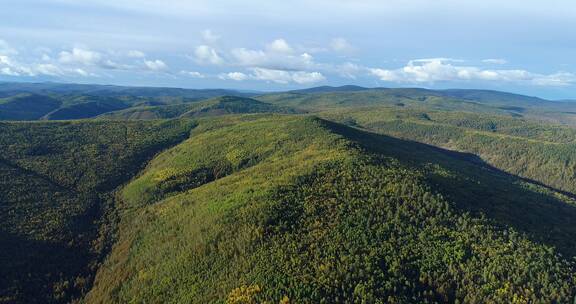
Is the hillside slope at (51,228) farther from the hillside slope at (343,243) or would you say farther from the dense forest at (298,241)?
the hillside slope at (343,243)

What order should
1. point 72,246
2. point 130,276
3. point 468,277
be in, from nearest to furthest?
point 468,277
point 130,276
point 72,246

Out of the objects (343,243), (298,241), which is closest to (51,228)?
(298,241)

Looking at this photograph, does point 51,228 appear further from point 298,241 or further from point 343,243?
point 343,243

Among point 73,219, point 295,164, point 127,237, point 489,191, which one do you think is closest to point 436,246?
point 489,191

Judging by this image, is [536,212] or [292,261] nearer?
[292,261]

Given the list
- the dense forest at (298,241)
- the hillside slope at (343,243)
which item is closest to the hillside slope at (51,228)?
the dense forest at (298,241)

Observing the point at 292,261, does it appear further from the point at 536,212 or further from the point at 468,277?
the point at 536,212

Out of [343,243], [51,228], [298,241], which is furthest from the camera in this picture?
[51,228]

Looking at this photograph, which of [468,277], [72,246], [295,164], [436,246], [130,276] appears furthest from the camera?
[295,164]
